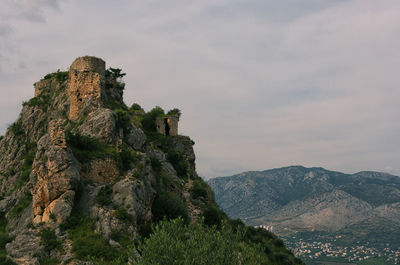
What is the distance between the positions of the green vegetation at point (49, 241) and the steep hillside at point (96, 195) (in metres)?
0.07

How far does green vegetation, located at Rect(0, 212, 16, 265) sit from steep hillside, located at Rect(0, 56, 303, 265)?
0.09 metres

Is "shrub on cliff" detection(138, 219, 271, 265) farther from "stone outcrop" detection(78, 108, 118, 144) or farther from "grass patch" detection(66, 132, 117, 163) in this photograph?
"stone outcrop" detection(78, 108, 118, 144)

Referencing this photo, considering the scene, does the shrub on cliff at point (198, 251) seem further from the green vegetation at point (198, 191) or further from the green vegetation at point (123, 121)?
the green vegetation at point (198, 191)

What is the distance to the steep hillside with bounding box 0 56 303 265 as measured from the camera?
2091cm

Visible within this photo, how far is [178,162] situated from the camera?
163 ft

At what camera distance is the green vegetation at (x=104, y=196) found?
28.4m

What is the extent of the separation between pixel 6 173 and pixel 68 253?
80.9ft

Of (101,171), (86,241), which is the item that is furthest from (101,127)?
(86,241)

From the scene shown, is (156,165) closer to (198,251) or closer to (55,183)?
(55,183)

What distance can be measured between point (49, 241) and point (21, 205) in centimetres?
863

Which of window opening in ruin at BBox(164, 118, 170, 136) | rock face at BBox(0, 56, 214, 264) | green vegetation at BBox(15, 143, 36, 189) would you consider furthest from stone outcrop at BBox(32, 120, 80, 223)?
window opening in ruin at BBox(164, 118, 170, 136)

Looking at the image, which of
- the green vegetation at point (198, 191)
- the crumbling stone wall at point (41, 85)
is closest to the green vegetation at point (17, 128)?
the crumbling stone wall at point (41, 85)

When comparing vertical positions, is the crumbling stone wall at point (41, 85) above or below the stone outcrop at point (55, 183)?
above

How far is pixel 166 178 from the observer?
41.3 metres
